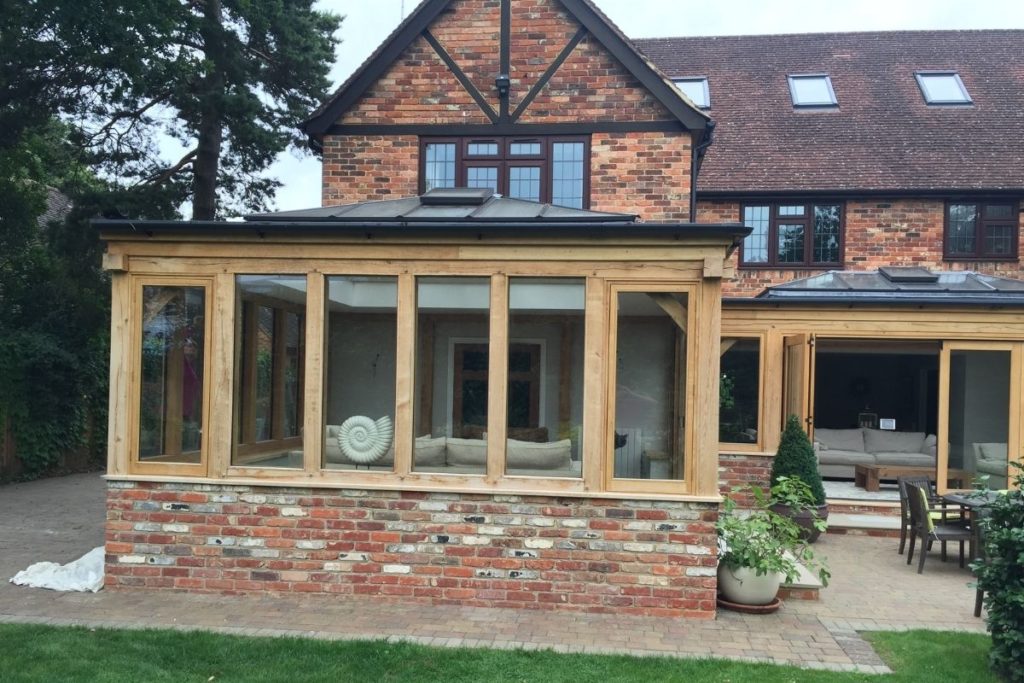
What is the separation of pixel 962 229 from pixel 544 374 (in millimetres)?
13059

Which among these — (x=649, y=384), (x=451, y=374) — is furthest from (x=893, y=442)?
(x=451, y=374)

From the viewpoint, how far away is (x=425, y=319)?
6.98 m

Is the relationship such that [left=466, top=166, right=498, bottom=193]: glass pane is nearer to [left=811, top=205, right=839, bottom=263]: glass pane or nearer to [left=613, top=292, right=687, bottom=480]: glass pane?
[left=613, top=292, right=687, bottom=480]: glass pane

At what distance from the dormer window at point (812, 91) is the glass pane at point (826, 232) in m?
3.53

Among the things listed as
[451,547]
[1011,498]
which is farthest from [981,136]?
[451,547]

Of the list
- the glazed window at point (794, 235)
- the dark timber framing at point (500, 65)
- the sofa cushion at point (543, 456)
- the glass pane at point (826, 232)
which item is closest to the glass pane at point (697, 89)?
the glazed window at point (794, 235)

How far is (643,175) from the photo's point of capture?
11352 mm

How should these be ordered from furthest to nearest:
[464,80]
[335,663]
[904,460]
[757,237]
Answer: [757,237] → [904,460] → [464,80] → [335,663]

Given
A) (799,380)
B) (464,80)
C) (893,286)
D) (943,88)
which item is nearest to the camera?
(464,80)

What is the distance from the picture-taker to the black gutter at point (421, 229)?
652 centimetres

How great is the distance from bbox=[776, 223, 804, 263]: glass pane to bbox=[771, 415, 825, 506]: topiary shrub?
655 centimetres

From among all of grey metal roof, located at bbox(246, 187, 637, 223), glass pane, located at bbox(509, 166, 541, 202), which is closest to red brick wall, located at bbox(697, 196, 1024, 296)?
glass pane, located at bbox(509, 166, 541, 202)

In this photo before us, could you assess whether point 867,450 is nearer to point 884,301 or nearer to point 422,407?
point 884,301

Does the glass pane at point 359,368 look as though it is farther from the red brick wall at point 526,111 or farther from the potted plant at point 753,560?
the red brick wall at point 526,111
